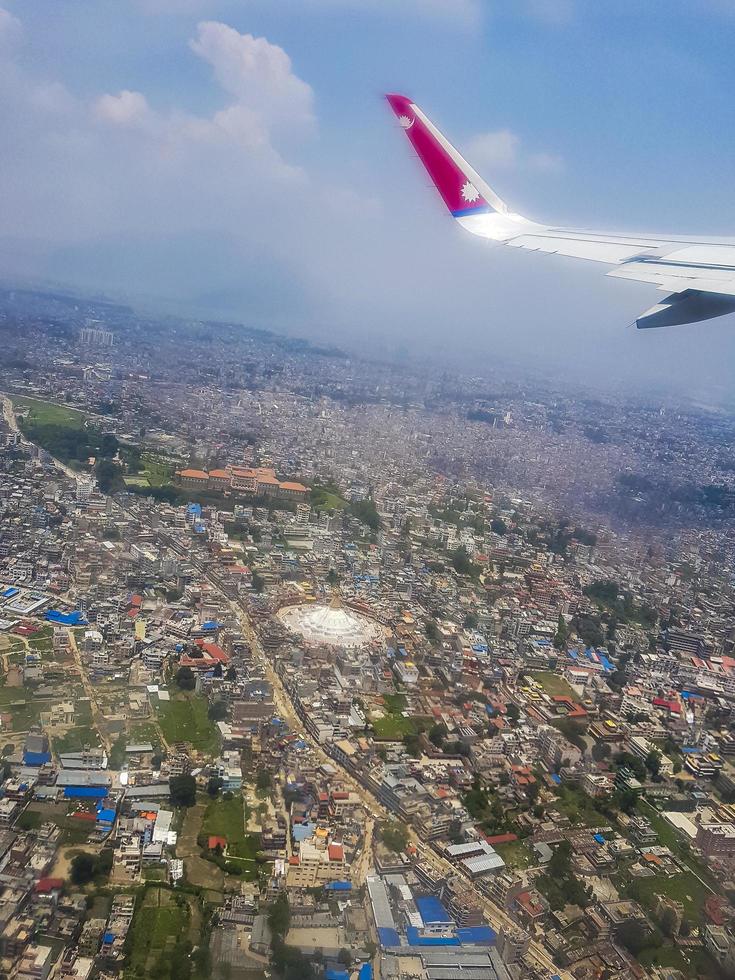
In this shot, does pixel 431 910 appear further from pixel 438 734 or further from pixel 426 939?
pixel 438 734

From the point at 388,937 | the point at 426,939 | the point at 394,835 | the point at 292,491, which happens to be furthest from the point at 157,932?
the point at 292,491

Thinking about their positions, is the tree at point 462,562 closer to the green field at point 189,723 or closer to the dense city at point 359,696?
the dense city at point 359,696

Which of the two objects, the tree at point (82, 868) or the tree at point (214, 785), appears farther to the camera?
the tree at point (214, 785)

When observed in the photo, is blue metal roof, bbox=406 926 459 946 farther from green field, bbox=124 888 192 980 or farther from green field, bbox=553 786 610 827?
green field, bbox=553 786 610 827

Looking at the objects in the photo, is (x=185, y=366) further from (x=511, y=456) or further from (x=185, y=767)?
(x=185, y=767)

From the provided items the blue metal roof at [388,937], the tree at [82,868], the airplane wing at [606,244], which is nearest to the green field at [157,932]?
the tree at [82,868]

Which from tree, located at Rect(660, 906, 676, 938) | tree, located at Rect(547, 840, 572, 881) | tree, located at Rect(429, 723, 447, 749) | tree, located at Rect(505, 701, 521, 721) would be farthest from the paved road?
tree, located at Rect(505, 701, 521, 721)
